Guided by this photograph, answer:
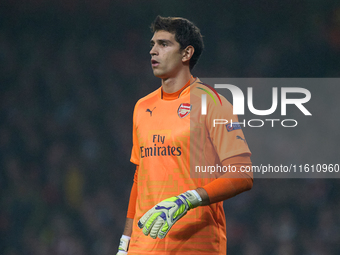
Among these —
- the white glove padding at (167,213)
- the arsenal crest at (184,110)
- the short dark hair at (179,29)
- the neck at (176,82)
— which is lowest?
the white glove padding at (167,213)

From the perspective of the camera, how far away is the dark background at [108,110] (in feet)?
12.9

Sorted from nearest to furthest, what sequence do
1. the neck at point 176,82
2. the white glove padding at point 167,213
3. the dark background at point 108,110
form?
the white glove padding at point 167,213
the neck at point 176,82
the dark background at point 108,110

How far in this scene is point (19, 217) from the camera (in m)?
4.06

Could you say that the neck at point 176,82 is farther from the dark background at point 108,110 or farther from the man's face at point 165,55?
the dark background at point 108,110

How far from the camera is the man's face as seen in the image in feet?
6.47

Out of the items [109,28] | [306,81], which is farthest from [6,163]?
[306,81]

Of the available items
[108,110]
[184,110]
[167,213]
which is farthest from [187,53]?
[108,110]

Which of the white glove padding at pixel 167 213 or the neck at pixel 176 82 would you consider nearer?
the white glove padding at pixel 167 213

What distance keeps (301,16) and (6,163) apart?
129 inches

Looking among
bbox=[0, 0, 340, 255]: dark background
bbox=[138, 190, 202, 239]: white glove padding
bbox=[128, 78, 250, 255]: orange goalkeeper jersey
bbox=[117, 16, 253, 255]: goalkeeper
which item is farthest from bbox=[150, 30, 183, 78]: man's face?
bbox=[0, 0, 340, 255]: dark background

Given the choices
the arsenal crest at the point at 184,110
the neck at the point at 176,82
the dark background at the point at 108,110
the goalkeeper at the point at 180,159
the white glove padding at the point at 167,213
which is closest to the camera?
the white glove padding at the point at 167,213

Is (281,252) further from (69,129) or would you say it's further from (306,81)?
(69,129)

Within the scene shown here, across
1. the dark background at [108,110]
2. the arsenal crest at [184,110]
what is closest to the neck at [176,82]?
the arsenal crest at [184,110]

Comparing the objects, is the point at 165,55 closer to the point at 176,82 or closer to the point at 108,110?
the point at 176,82
